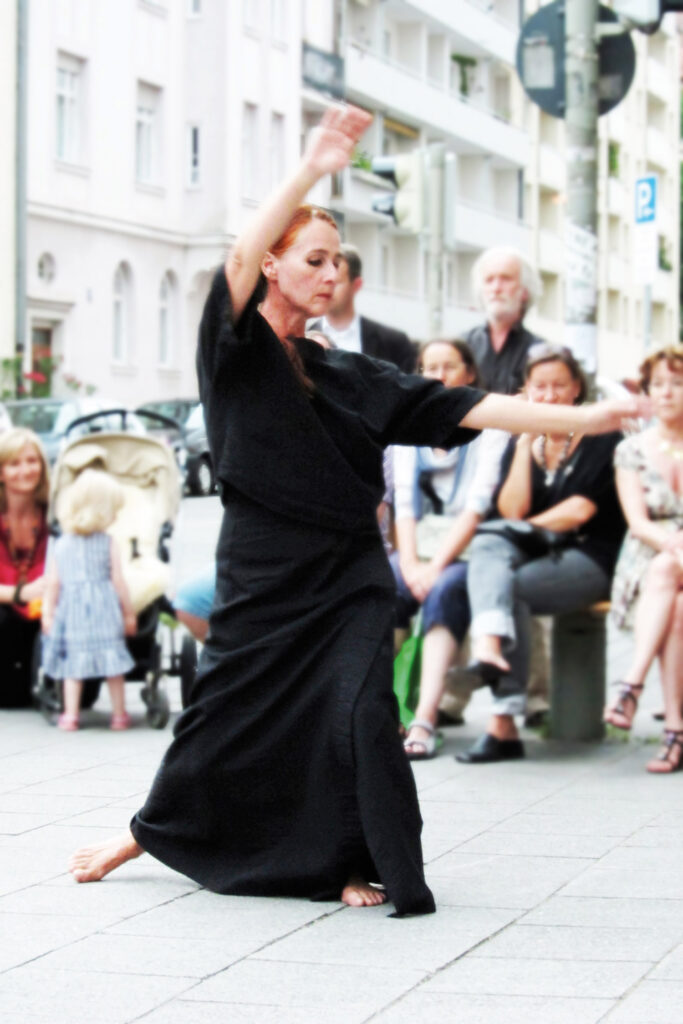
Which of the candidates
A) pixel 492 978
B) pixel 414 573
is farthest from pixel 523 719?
pixel 492 978

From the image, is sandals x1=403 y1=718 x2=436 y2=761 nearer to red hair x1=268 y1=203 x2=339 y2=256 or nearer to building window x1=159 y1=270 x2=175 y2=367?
red hair x1=268 y1=203 x2=339 y2=256

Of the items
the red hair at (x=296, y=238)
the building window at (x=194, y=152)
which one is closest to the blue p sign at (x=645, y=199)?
the red hair at (x=296, y=238)

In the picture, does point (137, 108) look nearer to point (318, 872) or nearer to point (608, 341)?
point (318, 872)

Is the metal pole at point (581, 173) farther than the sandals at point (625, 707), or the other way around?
the metal pole at point (581, 173)

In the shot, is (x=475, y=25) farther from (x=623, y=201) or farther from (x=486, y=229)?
(x=623, y=201)

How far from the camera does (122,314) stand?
37656 millimetres

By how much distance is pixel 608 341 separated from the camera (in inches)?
2985

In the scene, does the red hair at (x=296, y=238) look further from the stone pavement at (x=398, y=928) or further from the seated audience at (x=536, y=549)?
the seated audience at (x=536, y=549)

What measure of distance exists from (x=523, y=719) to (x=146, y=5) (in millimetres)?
28586

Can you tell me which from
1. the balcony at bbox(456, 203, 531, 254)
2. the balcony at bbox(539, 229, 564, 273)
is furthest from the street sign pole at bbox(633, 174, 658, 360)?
the balcony at bbox(539, 229, 564, 273)

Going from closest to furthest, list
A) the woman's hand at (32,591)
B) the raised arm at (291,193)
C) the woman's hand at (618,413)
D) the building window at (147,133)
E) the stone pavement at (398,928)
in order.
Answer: the stone pavement at (398,928), the raised arm at (291,193), the woman's hand at (618,413), the woman's hand at (32,591), the building window at (147,133)

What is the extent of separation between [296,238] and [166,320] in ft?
113

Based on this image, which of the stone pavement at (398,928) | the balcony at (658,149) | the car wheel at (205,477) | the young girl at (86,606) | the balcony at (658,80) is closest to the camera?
the stone pavement at (398,928)

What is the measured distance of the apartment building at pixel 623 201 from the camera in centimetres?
6812
